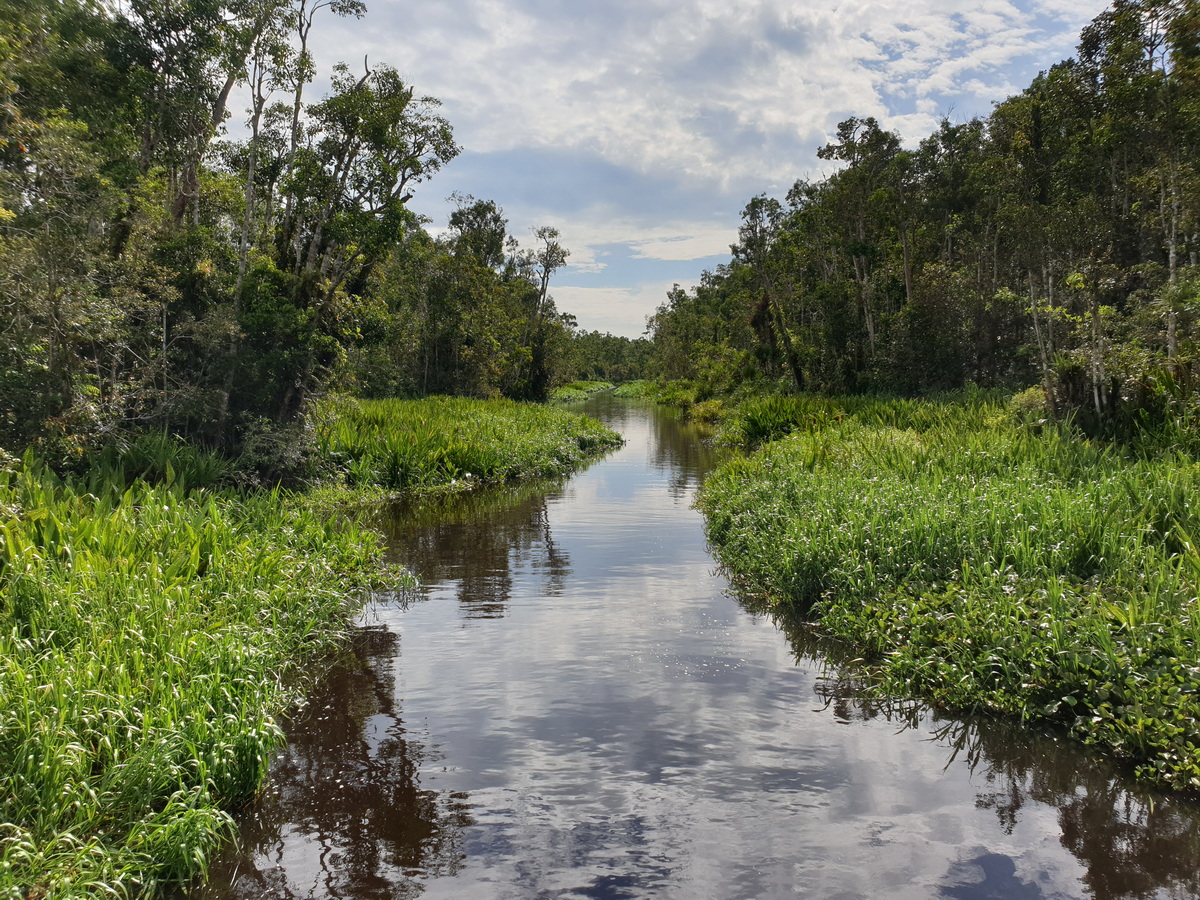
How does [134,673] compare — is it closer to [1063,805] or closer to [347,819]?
[347,819]

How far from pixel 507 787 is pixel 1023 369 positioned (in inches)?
939

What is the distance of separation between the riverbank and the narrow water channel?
1.25 feet

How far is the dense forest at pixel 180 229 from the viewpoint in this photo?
839cm

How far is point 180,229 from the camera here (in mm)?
12477

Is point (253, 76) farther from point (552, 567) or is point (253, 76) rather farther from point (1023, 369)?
point (1023, 369)

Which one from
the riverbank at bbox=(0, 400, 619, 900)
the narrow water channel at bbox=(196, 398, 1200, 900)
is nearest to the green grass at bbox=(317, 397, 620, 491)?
the riverbank at bbox=(0, 400, 619, 900)

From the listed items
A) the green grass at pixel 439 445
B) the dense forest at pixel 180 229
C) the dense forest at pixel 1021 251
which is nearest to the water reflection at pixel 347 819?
the dense forest at pixel 180 229

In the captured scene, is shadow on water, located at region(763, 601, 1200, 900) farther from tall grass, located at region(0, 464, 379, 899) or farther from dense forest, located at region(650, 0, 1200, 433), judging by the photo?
dense forest, located at region(650, 0, 1200, 433)

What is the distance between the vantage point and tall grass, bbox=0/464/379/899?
333 centimetres

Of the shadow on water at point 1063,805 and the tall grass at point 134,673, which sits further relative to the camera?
the shadow on water at point 1063,805

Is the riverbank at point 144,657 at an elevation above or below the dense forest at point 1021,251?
below

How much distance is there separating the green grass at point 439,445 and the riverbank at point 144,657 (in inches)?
203

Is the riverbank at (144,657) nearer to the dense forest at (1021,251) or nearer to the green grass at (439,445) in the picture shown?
the green grass at (439,445)

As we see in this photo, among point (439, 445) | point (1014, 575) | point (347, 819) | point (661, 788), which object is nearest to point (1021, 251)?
point (1014, 575)
